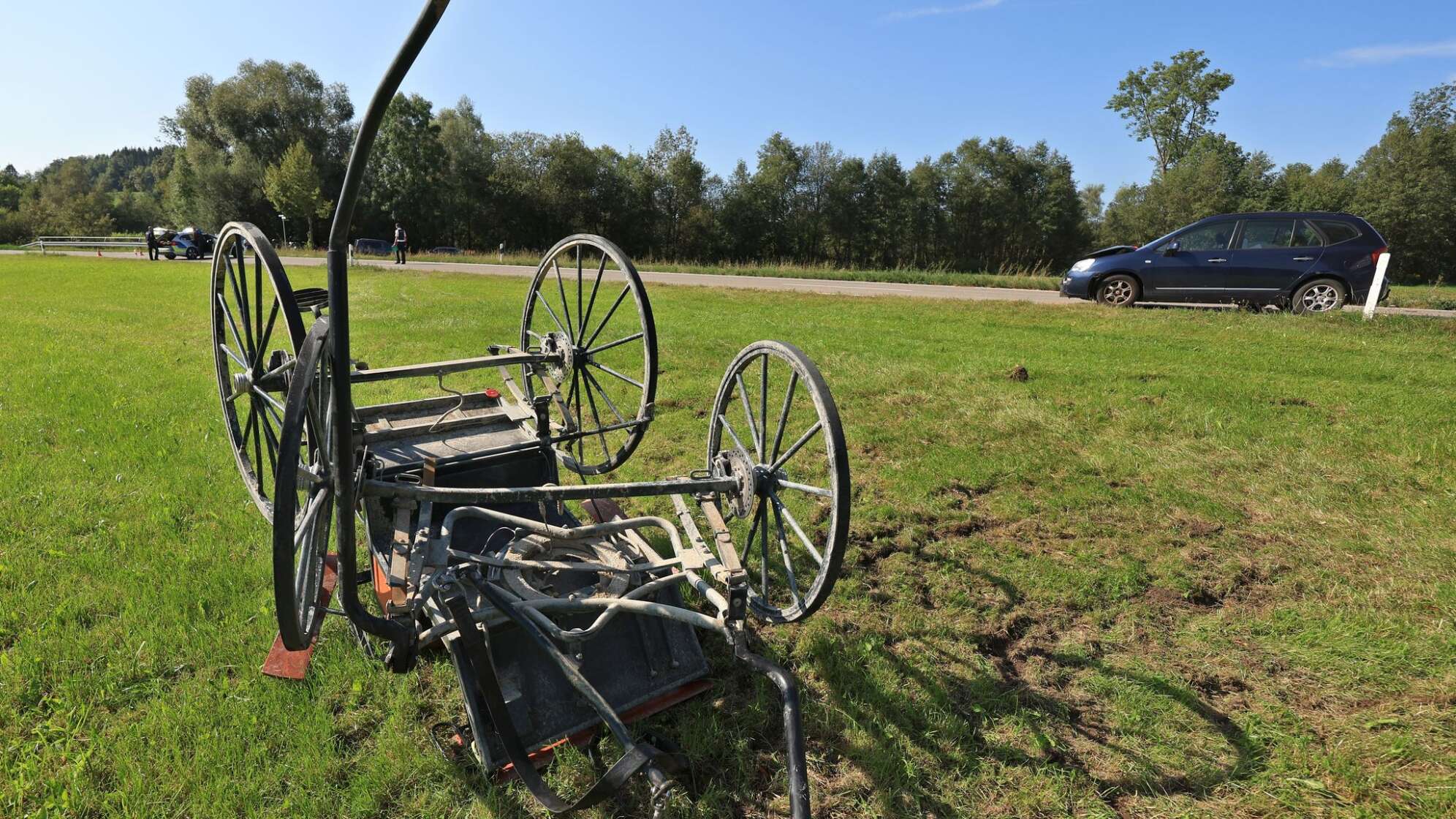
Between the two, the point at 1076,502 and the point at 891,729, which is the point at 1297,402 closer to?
the point at 1076,502

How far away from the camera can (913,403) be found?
660 centimetres

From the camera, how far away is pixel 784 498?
4613 millimetres

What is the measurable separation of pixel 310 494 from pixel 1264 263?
13.1m

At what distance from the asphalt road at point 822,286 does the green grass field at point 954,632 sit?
6809mm

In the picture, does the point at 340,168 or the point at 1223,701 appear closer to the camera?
the point at 1223,701

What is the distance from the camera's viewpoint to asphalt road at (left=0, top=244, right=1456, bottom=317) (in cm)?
1317

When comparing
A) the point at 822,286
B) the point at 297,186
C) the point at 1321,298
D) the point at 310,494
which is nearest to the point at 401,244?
the point at 822,286

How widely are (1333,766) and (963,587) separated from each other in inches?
58.9

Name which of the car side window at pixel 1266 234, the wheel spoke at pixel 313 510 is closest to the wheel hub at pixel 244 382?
the wheel spoke at pixel 313 510

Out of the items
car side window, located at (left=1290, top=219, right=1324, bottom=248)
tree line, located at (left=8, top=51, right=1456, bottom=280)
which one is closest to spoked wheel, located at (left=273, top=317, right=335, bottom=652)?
car side window, located at (left=1290, top=219, right=1324, bottom=248)

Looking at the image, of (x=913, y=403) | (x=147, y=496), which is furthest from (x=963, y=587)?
(x=147, y=496)

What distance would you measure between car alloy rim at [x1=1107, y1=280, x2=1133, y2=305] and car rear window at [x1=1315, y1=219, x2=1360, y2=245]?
8.70 ft

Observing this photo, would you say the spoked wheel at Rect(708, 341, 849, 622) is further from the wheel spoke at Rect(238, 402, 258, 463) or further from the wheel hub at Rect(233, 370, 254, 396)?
the wheel spoke at Rect(238, 402, 258, 463)

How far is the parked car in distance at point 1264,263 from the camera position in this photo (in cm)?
1055
